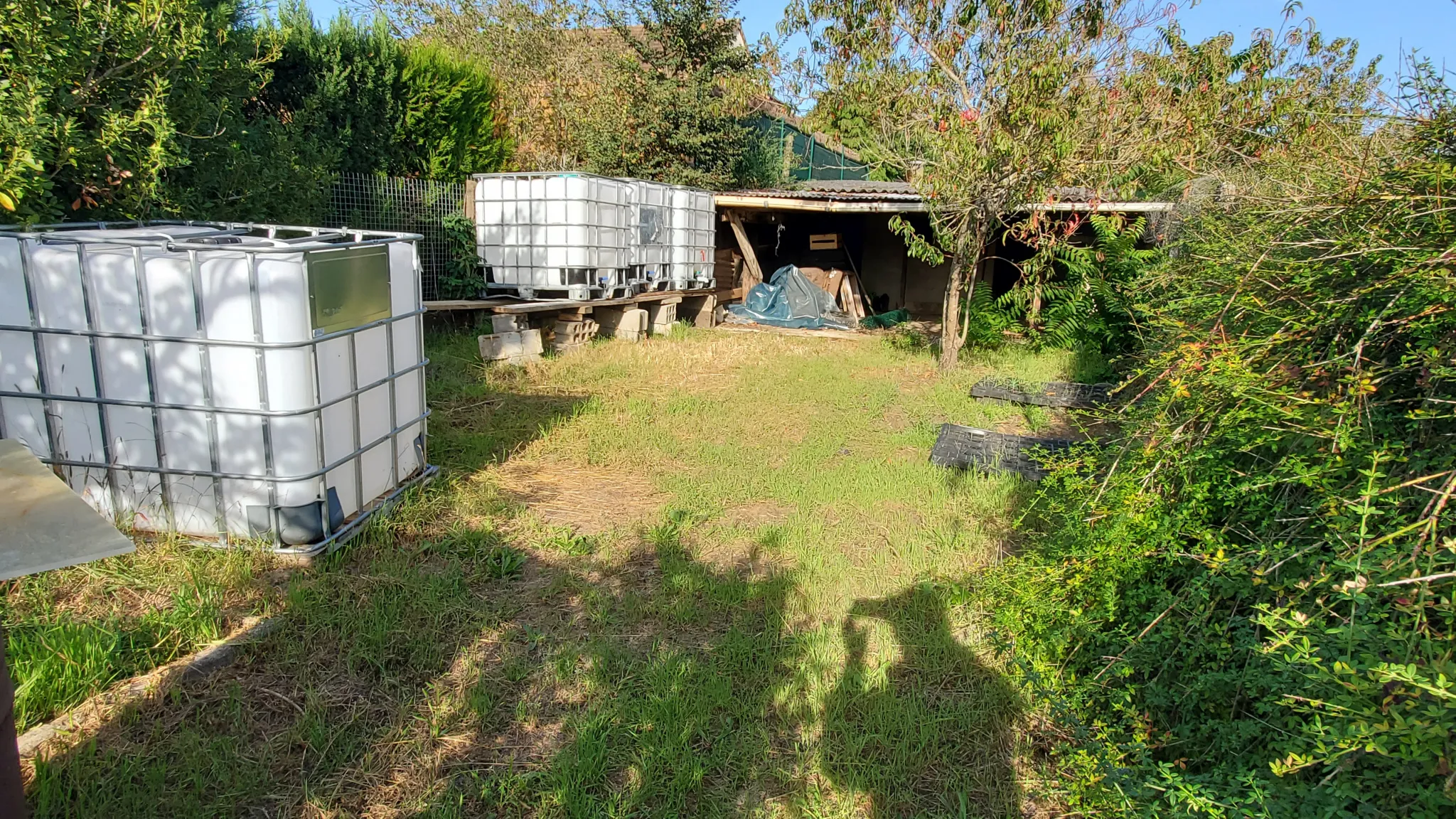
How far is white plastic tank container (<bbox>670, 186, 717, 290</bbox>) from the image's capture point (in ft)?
40.7

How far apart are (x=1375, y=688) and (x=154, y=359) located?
4.39m

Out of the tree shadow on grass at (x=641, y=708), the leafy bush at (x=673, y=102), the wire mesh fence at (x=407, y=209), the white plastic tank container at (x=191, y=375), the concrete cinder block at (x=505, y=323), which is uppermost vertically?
the leafy bush at (x=673, y=102)

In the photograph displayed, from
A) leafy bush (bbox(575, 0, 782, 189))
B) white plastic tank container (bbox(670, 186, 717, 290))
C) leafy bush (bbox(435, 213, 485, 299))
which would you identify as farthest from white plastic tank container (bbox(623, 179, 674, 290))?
leafy bush (bbox(575, 0, 782, 189))

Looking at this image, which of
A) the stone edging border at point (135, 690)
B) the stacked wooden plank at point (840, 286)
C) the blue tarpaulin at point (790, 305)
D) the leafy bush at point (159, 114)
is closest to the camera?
the stone edging border at point (135, 690)

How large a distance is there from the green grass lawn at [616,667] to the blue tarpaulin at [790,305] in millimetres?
8426

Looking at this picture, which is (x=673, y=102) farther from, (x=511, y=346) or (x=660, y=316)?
(x=511, y=346)

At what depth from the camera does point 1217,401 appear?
9.77ft

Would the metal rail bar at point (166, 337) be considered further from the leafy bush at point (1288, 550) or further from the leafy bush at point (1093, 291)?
the leafy bush at point (1093, 291)

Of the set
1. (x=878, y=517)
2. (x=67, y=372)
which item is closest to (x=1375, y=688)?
(x=878, y=517)

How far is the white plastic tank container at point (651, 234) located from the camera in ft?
35.9

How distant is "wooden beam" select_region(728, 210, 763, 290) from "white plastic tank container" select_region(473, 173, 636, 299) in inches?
176

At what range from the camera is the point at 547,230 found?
31.7 feet

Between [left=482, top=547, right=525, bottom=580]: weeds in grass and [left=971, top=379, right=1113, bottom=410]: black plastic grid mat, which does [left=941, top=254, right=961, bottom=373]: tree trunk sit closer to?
[left=971, top=379, right=1113, bottom=410]: black plastic grid mat

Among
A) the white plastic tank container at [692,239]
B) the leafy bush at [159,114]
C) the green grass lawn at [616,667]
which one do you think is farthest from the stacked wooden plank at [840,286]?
the green grass lawn at [616,667]
